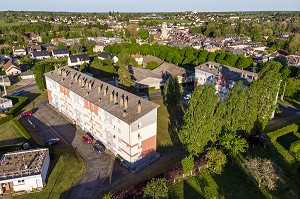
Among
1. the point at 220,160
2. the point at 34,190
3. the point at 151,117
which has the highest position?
the point at 151,117

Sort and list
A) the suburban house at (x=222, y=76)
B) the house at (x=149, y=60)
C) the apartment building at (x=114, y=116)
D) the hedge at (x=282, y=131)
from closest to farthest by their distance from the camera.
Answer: the apartment building at (x=114, y=116)
the hedge at (x=282, y=131)
the suburban house at (x=222, y=76)
the house at (x=149, y=60)

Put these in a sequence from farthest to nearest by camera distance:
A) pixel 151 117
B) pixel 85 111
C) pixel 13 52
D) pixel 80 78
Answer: pixel 13 52
pixel 80 78
pixel 85 111
pixel 151 117

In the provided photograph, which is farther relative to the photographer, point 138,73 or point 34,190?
point 138,73

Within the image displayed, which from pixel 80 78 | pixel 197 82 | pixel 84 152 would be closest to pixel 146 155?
pixel 84 152

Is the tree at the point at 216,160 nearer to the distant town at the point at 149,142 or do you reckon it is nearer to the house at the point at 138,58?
the distant town at the point at 149,142

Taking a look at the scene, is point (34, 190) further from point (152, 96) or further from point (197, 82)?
point (197, 82)

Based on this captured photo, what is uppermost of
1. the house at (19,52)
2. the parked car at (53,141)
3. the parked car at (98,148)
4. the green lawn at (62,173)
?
the house at (19,52)

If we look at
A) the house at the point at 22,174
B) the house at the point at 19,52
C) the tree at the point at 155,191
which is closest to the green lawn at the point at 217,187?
the tree at the point at 155,191

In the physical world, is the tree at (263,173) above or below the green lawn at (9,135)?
above
